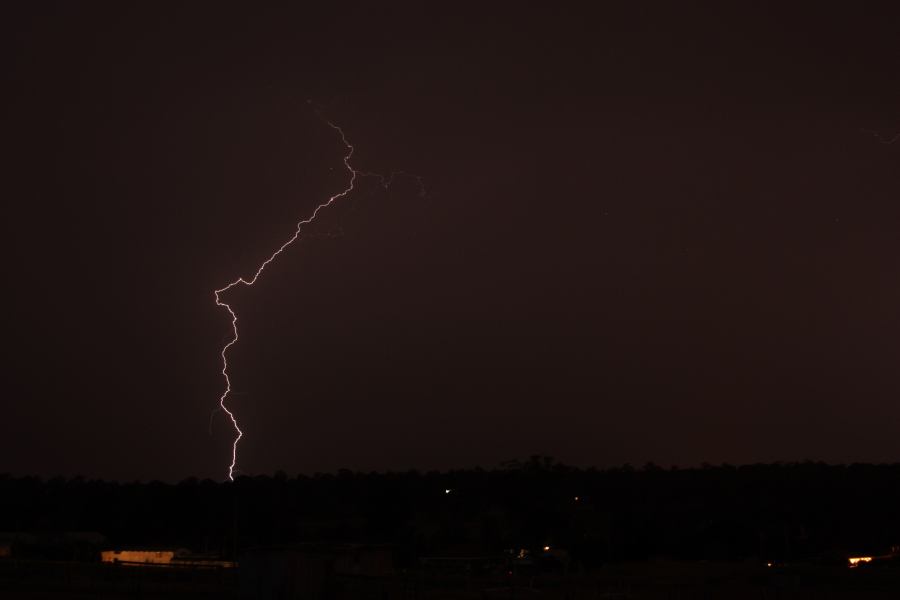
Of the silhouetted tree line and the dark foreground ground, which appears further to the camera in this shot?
the silhouetted tree line

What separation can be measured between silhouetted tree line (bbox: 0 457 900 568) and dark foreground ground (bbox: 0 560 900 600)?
889 centimetres

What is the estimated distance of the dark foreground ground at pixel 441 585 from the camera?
1091 inches

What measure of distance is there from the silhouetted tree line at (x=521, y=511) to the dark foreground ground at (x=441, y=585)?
8894 mm

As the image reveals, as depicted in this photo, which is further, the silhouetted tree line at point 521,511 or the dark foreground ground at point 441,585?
the silhouetted tree line at point 521,511

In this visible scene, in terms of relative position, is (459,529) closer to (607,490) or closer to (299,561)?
(607,490)

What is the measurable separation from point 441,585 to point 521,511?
3022cm

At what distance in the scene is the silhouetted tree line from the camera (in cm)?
5150

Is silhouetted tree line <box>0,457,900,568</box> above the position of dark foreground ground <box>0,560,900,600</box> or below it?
above

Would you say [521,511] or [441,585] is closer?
[441,585]

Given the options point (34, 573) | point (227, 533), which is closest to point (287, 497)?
point (227, 533)

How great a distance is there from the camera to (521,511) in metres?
62.4

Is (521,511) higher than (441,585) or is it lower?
higher

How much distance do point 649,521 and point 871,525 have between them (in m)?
11.6

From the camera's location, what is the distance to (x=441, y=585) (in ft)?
107
